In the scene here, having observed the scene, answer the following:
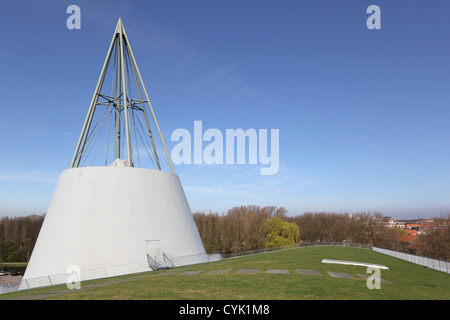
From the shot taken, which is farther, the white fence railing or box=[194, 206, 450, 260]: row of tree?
box=[194, 206, 450, 260]: row of tree

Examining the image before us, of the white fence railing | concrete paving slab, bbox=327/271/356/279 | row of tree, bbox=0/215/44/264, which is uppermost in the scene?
concrete paving slab, bbox=327/271/356/279

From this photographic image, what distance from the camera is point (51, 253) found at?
71.2 ft

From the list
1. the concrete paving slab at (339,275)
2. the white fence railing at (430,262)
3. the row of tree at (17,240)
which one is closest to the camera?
the concrete paving slab at (339,275)

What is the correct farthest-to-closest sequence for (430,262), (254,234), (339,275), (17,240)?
(17,240)
(254,234)
(430,262)
(339,275)

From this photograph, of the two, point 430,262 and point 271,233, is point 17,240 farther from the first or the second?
point 430,262

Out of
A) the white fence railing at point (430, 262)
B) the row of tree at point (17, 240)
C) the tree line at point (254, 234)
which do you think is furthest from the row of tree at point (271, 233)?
the row of tree at point (17, 240)

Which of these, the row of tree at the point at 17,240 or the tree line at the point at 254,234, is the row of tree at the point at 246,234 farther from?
the row of tree at the point at 17,240

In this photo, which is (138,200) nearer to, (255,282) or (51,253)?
(51,253)

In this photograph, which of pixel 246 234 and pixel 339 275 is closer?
pixel 339 275

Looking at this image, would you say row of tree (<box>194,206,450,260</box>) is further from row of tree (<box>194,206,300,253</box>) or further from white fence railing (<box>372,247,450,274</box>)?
white fence railing (<box>372,247,450,274</box>)

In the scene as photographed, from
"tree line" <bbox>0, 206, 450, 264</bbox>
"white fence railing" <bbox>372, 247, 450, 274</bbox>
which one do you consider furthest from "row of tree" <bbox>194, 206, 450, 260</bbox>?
"white fence railing" <bbox>372, 247, 450, 274</bbox>

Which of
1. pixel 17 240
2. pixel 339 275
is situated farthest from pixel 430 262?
pixel 17 240
